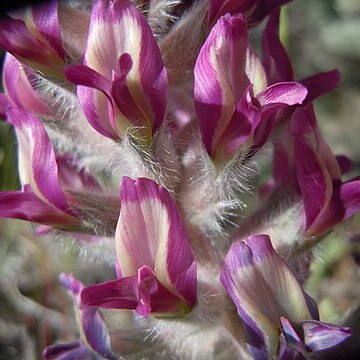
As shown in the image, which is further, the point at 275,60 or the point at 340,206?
the point at 275,60

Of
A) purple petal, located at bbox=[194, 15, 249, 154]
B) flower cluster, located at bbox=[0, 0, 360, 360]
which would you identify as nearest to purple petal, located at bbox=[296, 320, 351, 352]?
flower cluster, located at bbox=[0, 0, 360, 360]

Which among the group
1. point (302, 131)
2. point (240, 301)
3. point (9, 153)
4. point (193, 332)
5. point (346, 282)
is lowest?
point (346, 282)

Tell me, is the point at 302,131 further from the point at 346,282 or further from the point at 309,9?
the point at 309,9

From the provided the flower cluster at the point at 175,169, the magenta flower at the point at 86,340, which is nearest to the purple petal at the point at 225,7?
the flower cluster at the point at 175,169

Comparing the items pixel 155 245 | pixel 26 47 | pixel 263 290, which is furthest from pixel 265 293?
pixel 26 47

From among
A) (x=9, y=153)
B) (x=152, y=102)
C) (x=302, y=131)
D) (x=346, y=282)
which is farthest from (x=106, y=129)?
(x=346, y=282)

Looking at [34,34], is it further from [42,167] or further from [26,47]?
[42,167]
